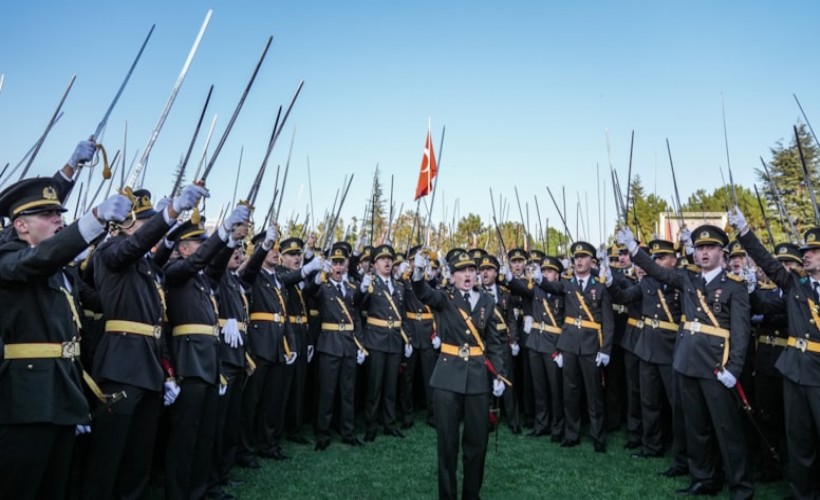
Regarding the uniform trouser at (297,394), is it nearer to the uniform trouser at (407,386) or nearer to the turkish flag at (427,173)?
the uniform trouser at (407,386)

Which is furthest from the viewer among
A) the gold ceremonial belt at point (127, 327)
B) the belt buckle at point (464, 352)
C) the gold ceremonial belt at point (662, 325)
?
the gold ceremonial belt at point (662, 325)

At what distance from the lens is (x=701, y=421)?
20.4ft

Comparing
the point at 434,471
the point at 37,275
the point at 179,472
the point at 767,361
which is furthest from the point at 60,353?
the point at 767,361

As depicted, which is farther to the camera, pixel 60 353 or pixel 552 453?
pixel 552 453

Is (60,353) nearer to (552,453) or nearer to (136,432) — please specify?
(136,432)

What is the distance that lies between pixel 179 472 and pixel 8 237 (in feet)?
8.37

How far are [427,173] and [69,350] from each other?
7.99m

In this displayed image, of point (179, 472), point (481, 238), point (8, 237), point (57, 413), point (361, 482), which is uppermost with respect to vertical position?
point (481, 238)

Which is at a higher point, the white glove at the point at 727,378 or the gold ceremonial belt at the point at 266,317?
the gold ceremonial belt at the point at 266,317

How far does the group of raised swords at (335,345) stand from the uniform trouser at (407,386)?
0.10 ft

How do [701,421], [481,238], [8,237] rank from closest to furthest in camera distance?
[8,237]
[701,421]
[481,238]

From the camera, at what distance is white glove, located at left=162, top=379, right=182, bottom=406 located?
477 centimetres

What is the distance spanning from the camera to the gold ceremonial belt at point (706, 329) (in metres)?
6.11

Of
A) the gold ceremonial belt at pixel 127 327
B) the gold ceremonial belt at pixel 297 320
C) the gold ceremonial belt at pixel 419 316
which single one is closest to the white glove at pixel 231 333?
the gold ceremonial belt at pixel 127 327
